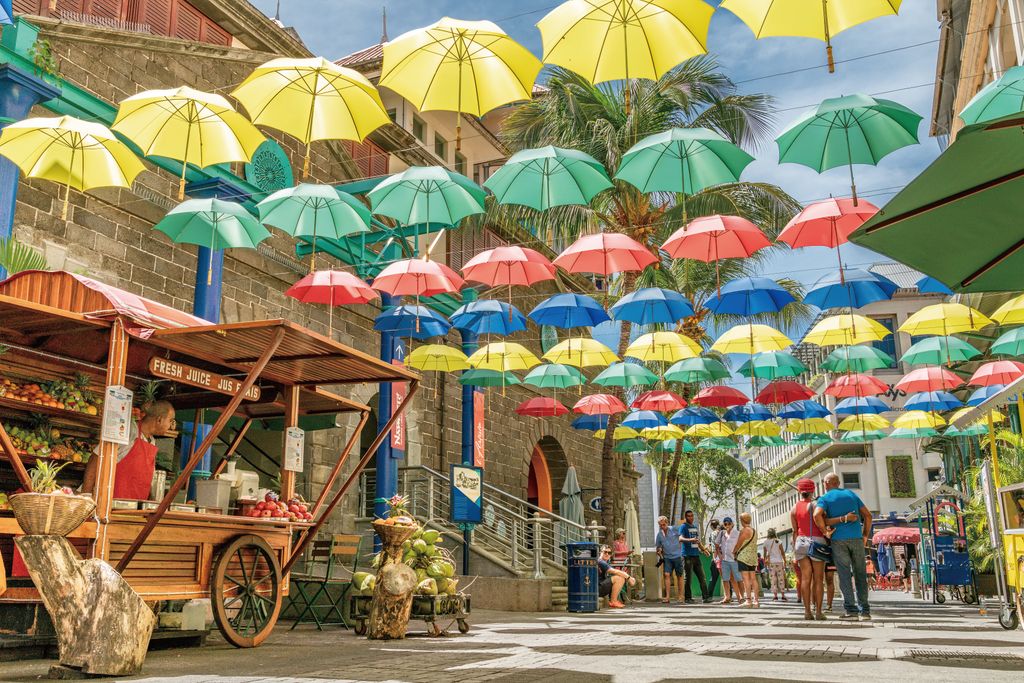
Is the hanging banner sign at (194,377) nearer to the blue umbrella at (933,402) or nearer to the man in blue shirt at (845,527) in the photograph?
the man in blue shirt at (845,527)

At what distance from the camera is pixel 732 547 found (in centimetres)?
1647

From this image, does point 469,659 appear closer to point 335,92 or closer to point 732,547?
point 335,92

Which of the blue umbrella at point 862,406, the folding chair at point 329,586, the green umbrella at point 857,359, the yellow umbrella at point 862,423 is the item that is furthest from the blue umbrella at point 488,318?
the yellow umbrella at point 862,423

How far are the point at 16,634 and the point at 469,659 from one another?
3.34 metres

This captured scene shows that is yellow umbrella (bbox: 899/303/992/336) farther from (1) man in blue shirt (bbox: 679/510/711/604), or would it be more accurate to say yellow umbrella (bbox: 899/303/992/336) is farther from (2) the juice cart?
(2) the juice cart

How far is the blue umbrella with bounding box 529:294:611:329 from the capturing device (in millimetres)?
13883

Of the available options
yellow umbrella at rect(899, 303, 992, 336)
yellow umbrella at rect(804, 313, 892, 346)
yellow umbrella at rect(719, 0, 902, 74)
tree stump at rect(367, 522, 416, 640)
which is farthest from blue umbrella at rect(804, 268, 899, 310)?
tree stump at rect(367, 522, 416, 640)

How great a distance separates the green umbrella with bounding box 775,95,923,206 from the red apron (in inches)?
Answer: 289

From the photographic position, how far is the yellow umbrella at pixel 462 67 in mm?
8320

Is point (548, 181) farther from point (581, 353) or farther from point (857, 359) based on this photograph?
point (857, 359)

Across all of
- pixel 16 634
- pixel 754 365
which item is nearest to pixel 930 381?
pixel 754 365

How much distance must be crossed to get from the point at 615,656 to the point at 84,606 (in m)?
3.63

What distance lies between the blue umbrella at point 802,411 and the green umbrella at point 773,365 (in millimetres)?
2488

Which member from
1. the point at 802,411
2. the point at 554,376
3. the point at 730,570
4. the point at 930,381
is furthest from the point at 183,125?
the point at 802,411
